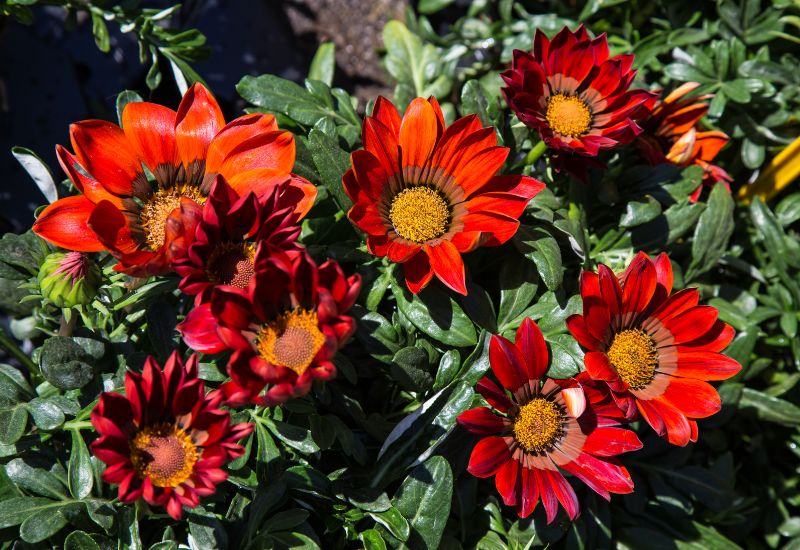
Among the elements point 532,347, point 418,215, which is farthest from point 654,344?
point 418,215

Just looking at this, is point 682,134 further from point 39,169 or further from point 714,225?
point 39,169

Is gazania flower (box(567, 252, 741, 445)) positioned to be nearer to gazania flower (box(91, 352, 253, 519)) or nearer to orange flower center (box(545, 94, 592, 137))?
orange flower center (box(545, 94, 592, 137))

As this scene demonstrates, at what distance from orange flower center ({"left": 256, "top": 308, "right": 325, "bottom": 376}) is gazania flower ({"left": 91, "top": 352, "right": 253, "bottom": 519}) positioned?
0.37 ft

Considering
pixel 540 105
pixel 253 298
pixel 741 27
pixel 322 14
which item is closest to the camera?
pixel 253 298

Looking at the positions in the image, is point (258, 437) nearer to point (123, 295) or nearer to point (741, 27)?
point (123, 295)

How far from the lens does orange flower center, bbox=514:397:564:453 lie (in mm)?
1380

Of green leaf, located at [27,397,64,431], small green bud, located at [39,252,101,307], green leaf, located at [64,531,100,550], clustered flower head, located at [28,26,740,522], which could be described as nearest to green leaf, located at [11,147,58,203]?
clustered flower head, located at [28,26,740,522]

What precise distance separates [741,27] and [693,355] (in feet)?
3.63

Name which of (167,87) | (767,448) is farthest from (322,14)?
(767,448)

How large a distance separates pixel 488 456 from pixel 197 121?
762 mm

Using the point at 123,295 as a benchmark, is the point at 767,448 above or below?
below

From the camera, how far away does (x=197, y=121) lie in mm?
1293

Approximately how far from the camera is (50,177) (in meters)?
A: 1.44

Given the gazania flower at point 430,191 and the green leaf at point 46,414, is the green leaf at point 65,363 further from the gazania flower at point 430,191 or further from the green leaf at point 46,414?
the gazania flower at point 430,191
